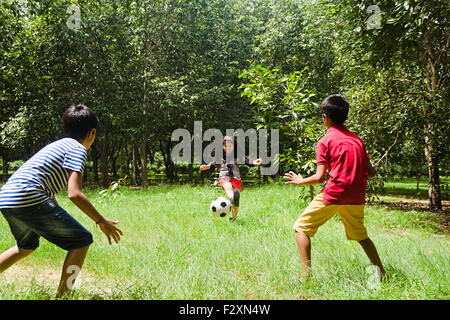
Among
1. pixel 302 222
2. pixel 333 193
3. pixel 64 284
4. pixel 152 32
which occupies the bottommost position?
pixel 64 284

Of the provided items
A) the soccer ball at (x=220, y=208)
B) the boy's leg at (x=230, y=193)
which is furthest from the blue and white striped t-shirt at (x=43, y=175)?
the boy's leg at (x=230, y=193)

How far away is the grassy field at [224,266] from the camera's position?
8.56 feet

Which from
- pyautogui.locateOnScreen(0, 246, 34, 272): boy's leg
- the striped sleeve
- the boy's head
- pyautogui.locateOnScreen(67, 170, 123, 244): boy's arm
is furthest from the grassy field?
the boy's head

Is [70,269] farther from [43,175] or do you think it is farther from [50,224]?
[43,175]

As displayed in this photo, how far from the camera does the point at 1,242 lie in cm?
421

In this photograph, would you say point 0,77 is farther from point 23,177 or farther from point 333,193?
point 333,193

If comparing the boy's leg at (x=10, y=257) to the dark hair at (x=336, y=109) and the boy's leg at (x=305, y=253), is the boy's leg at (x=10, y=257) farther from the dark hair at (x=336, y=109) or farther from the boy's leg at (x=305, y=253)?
the dark hair at (x=336, y=109)

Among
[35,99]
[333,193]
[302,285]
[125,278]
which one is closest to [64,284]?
[125,278]

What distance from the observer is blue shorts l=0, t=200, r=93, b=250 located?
218 cm

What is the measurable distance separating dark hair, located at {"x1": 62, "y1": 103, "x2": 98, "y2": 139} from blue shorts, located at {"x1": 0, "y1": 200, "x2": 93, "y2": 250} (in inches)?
23.9

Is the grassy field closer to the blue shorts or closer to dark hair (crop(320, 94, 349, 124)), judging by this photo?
the blue shorts

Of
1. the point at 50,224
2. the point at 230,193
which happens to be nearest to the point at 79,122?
the point at 50,224

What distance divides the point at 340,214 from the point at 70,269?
240cm

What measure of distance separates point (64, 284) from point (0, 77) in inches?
456
